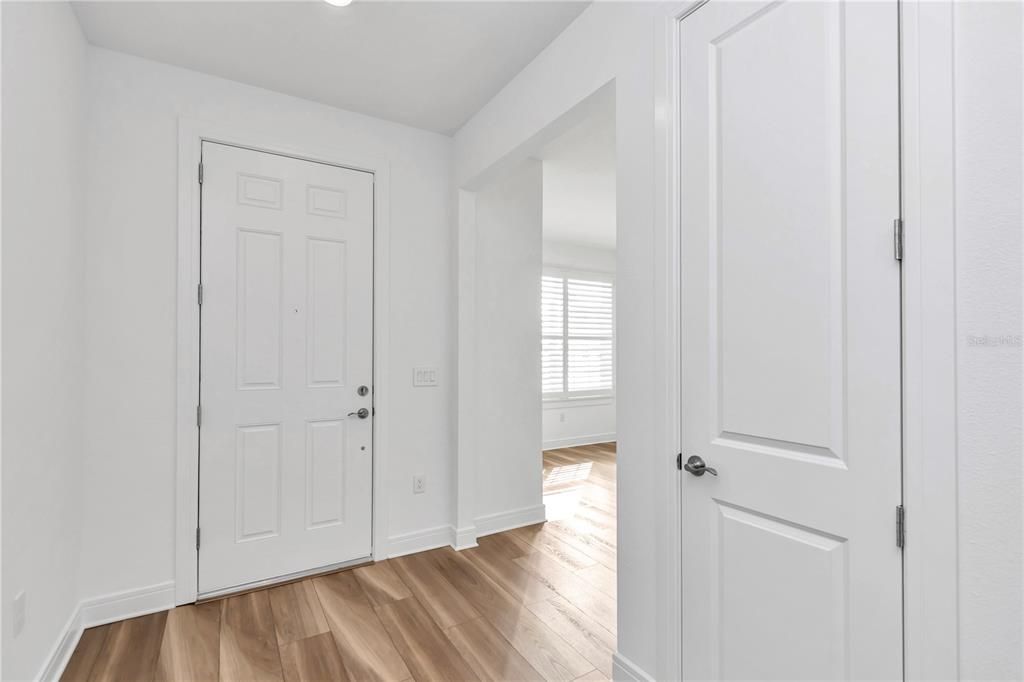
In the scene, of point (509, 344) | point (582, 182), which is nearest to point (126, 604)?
point (509, 344)

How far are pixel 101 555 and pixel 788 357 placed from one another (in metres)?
2.90

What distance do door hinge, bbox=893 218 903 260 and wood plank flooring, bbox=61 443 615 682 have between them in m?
1.72

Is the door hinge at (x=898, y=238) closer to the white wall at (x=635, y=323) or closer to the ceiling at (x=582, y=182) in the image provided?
the white wall at (x=635, y=323)

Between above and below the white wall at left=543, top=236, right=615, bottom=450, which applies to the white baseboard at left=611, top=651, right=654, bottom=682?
below

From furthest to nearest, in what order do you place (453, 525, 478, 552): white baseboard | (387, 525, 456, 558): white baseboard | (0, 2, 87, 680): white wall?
1. (453, 525, 478, 552): white baseboard
2. (387, 525, 456, 558): white baseboard
3. (0, 2, 87, 680): white wall

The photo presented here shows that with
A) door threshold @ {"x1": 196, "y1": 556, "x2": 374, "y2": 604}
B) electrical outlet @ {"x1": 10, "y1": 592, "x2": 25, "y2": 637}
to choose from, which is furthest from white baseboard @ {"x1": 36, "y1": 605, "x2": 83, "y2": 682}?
door threshold @ {"x1": 196, "y1": 556, "x2": 374, "y2": 604}

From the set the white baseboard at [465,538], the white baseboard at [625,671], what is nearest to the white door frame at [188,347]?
the white baseboard at [465,538]

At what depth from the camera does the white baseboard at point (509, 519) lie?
10.5 feet

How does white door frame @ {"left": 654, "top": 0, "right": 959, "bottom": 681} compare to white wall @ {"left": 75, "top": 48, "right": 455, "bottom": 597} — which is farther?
white wall @ {"left": 75, "top": 48, "right": 455, "bottom": 597}

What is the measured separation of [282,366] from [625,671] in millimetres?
2129

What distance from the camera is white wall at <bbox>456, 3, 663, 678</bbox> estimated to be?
1634mm

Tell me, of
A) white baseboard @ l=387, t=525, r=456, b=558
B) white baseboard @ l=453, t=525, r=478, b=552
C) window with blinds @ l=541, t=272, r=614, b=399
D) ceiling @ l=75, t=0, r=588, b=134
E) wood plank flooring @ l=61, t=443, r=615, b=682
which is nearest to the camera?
wood plank flooring @ l=61, t=443, r=615, b=682

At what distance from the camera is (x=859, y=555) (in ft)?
3.64

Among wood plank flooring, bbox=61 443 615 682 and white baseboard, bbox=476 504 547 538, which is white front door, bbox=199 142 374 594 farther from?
white baseboard, bbox=476 504 547 538
